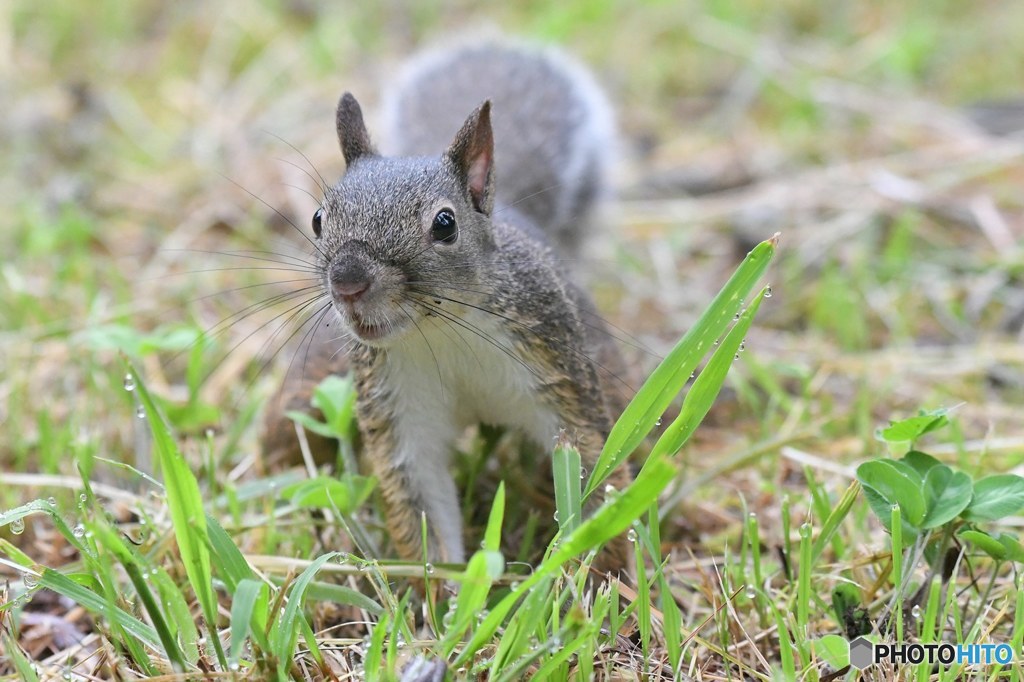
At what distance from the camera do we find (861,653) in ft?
6.23

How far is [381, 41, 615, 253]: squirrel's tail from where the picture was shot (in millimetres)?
3842

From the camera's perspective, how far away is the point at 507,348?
2.38 m

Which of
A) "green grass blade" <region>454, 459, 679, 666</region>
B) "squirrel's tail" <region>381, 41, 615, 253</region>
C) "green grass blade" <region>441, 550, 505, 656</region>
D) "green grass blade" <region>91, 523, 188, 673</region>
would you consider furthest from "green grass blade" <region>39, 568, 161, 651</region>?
"squirrel's tail" <region>381, 41, 615, 253</region>

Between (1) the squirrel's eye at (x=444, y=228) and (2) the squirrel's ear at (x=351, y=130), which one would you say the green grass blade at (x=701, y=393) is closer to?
(1) the squirrel's eye at (x=444, y=228)

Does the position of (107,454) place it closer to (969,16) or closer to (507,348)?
(507,348)

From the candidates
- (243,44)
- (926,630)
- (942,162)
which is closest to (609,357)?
(926,630)

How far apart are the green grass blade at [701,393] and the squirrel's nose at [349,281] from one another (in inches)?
25.7

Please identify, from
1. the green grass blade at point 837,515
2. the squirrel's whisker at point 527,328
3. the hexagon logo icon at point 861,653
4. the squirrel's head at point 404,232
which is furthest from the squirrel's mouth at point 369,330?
the hexagon logo icon at point 861,653

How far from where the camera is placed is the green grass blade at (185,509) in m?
1.82

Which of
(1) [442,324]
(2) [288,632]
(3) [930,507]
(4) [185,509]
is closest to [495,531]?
(2) [288,632]

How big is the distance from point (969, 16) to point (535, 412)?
5.81m

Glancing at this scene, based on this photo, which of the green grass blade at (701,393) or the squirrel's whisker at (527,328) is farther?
the squirrel's whisker at (527,328)

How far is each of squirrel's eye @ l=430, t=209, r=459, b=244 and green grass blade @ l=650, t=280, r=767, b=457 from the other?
67 centimetres

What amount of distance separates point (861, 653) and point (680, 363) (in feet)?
2.03
